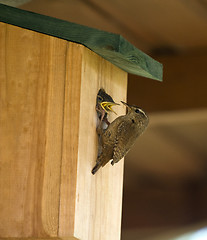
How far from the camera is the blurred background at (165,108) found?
4.33m

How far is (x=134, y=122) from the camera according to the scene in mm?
3629

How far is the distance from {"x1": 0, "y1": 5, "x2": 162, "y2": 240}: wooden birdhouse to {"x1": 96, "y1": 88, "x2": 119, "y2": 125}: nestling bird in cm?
4

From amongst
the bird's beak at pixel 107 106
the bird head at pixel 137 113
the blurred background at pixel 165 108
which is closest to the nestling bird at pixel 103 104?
the bird's beak at pixel 107 106

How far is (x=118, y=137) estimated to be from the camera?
3.55 meters

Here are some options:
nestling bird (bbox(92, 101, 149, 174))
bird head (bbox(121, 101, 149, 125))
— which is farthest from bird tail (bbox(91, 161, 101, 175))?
bird head (bbox(121, 101, 149, 125))

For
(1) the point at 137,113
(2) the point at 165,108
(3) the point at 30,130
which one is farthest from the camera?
(2) the point at 165,108

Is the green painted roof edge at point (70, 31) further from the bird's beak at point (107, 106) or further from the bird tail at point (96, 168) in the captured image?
the bird tail at point (96, 168)

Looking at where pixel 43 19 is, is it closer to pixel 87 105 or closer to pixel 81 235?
pixel 87 105

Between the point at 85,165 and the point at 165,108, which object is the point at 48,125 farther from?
the point at 165,108

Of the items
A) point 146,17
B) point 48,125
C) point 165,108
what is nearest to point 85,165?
point 48,125

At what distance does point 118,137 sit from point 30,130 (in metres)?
0.43

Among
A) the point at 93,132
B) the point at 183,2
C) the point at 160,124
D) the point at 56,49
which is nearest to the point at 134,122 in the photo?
the point at 93,132

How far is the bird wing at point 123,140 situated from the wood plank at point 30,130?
0.31m

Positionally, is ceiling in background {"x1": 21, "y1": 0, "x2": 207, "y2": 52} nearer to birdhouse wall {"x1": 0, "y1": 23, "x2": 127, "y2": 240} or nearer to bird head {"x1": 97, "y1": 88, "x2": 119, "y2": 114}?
bird head {"x1": 97, "y1": 88, "x2": 119, "y2": 114}
